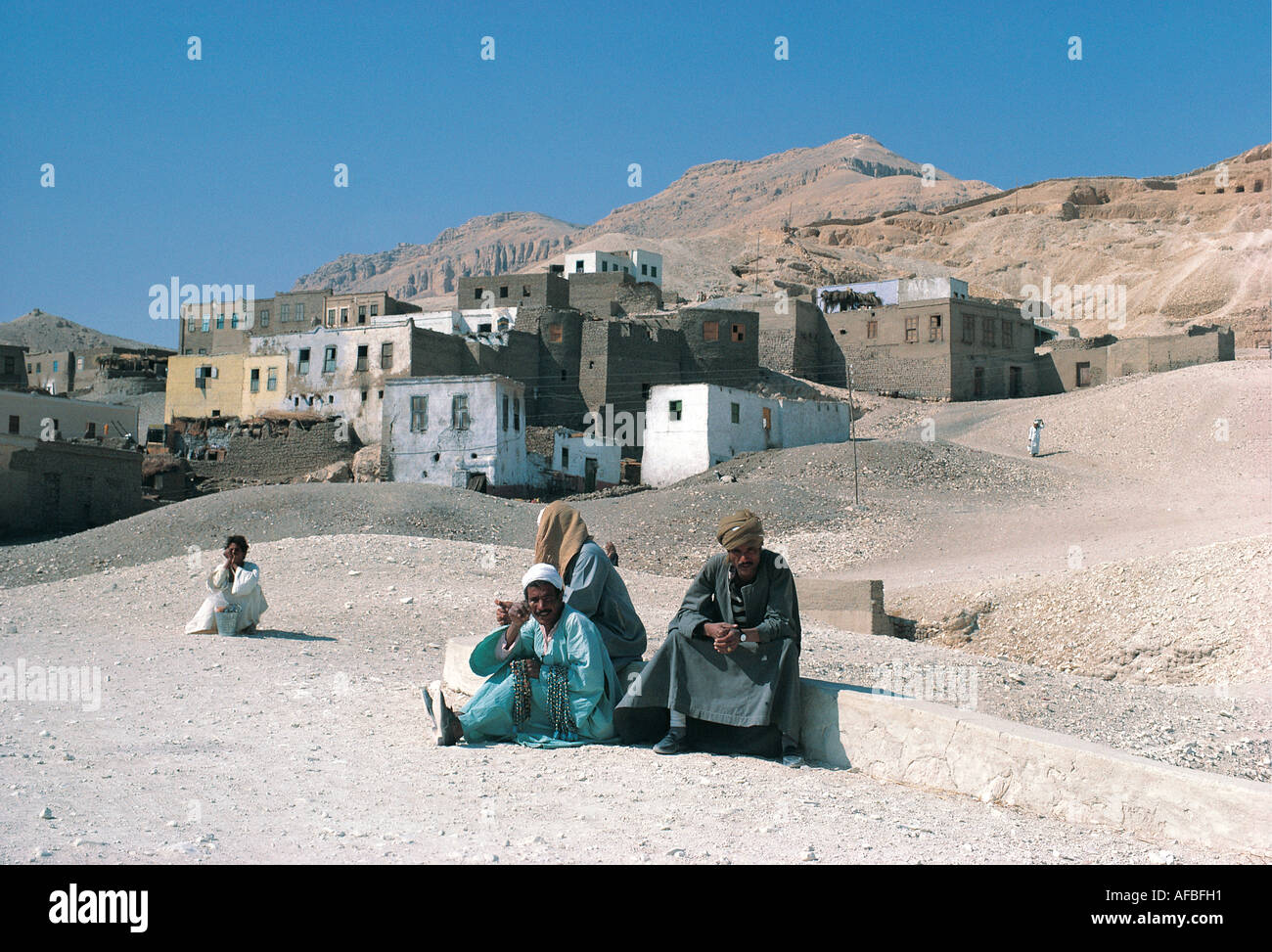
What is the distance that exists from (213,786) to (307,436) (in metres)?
37.2

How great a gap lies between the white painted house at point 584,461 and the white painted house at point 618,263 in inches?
924

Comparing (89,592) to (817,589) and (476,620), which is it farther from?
(817,589)

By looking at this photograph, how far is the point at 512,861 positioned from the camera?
4152 mm

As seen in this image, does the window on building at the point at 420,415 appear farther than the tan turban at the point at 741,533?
Yes

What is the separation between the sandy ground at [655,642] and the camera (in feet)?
15.2

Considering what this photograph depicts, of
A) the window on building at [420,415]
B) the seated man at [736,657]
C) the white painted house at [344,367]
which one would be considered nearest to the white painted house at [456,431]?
the window on building at [420,415]

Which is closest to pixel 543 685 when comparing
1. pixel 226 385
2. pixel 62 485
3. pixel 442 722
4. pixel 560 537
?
pixel 442 722

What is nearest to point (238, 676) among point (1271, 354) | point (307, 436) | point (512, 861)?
point (512, 861)

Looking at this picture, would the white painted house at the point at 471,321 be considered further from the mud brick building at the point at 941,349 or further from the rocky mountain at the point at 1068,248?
the rocky mountain at the point at 1068,248

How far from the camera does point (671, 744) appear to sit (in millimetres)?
6246


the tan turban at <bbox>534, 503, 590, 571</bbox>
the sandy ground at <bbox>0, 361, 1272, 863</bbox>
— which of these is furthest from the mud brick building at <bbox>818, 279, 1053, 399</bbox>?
the tan turban at <bbox>534, 503, 590, 571</bbox>

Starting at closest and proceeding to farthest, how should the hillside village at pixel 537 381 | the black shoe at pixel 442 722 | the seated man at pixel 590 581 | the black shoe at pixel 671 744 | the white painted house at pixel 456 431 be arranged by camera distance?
the black shoe at pixel 671 744 → the black shoe at pixel 442 722 → the seated man at pixel 590 581 → the white painted house at pixel 456 431 → the hillside village at pixel 537 381

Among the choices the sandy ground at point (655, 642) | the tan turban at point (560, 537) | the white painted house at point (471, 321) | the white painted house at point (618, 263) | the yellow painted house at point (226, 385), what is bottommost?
the sandy ground at point (655, 642)

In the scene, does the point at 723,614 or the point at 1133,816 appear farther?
the point at 723,614
